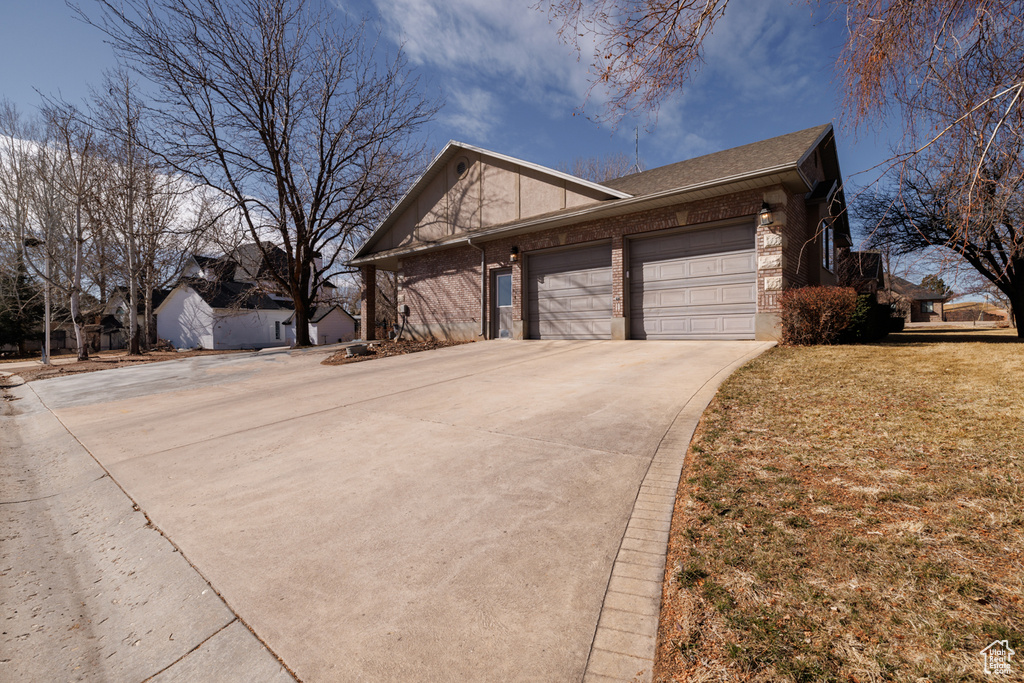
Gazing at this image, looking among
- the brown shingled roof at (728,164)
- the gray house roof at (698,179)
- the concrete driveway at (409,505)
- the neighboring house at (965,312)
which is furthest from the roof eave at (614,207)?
the neighboring house at (965,312)

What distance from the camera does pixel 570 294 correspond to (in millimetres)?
12102

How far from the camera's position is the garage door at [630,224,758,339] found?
30.6ft

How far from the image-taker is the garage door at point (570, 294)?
11.5 metres

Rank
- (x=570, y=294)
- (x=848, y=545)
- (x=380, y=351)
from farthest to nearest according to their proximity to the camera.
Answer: (x=570, y=294), (x=380, y=351), (x=848, y=545)

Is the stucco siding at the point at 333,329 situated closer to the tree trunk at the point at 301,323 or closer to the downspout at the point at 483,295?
the tree trunk at the point at 301,323

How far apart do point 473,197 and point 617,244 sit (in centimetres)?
570

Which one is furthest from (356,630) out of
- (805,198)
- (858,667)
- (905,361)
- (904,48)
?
(805,198)

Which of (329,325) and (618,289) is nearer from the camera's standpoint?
(618,289)

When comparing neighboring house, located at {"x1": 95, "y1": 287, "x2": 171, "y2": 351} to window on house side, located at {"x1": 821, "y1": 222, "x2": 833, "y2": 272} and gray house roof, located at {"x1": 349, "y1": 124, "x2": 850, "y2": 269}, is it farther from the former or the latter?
window on house side, located at {"x1": 821, "y1": 222, "x2": 833, "y2": 272}

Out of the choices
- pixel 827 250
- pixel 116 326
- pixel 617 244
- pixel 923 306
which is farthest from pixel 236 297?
pixel 923 306

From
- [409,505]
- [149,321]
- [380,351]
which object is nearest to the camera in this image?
[409,505]

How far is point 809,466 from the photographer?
2.88 meters

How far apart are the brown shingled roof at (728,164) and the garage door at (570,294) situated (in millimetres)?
2102

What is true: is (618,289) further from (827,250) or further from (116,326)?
(116,326)
